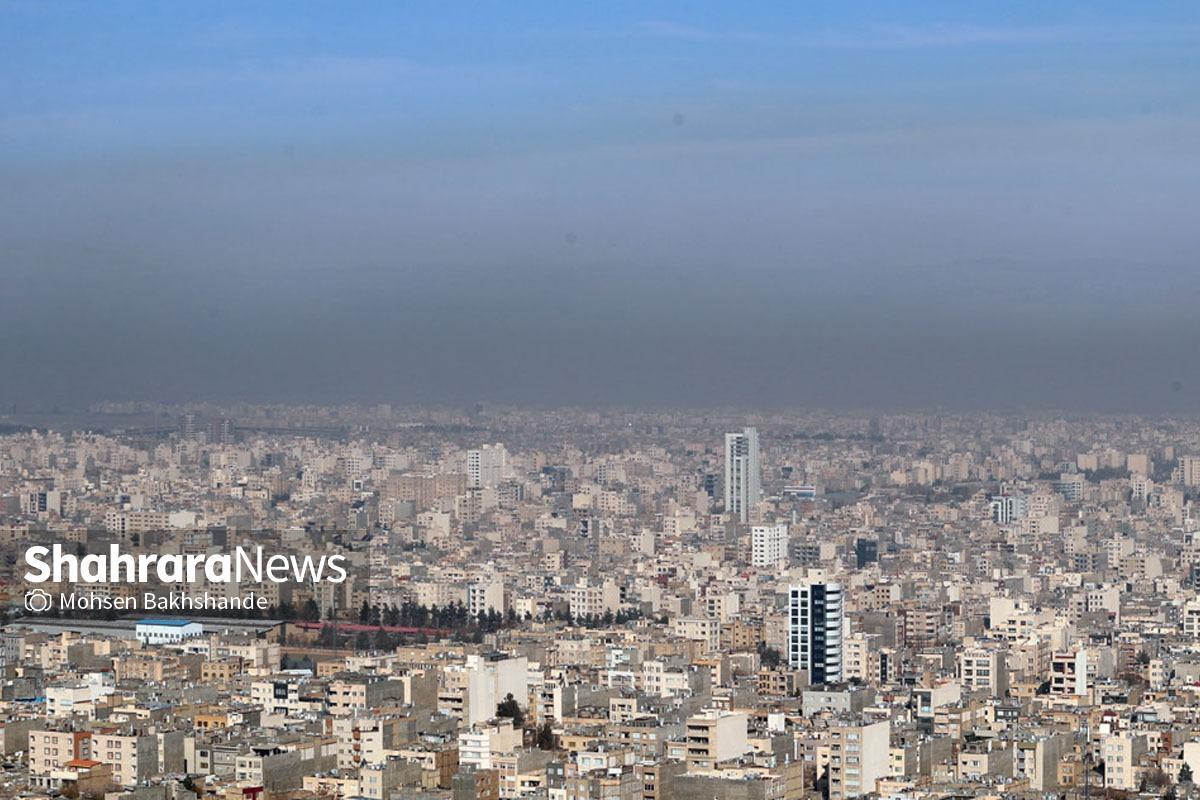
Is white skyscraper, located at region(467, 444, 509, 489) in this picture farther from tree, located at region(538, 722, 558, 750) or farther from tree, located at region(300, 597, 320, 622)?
tree, located at region(538, 722, 558, 750)

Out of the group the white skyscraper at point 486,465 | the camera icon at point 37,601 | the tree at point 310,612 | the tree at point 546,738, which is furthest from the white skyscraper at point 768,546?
the tree at point 546,738

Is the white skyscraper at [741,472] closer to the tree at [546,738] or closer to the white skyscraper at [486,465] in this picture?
the white skyscraper at [486,465]

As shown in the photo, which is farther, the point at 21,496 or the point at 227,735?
the point at 21,496

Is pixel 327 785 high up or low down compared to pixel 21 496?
down

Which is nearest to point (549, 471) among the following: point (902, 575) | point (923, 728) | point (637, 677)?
point (902, 575)

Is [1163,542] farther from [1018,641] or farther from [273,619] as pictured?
[273,619]

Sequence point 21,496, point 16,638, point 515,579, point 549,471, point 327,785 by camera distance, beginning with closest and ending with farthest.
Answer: point 327,785 < point 16,638 < point 515,579 < point 21,496 < point 549,471

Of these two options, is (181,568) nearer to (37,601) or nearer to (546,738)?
(37,601)
